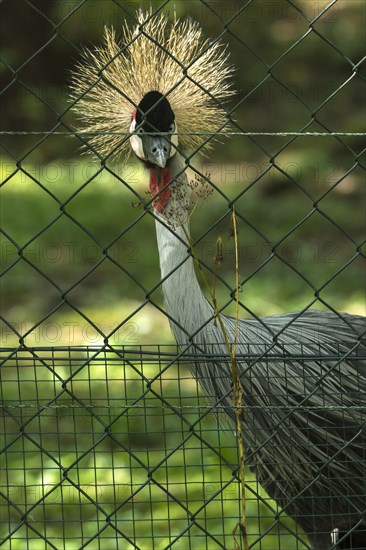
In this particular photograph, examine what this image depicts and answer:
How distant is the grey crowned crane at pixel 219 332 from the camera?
2.60 meters

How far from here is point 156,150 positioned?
105 inches

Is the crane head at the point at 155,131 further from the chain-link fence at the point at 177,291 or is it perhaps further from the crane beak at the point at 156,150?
the chain-link fence at the point at 177,291

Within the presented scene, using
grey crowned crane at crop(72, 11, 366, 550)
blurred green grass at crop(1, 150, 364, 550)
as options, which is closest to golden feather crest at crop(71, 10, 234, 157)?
grey crowned crane at crop(72, 11, 366, 550)

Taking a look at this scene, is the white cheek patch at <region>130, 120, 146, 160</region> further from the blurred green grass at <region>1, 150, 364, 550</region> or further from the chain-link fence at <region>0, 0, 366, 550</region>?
the blurred green grass at <region>1, 150, 364, 550</region>

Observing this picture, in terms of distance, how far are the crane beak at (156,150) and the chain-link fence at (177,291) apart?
6.7 inches

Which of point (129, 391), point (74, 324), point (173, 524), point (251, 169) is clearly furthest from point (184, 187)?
point (251, 169)

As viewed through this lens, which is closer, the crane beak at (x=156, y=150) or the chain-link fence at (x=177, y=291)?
the chain-link fence at (x=177, y=291)

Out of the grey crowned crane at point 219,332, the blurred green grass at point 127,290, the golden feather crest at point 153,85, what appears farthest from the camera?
the blurred green grass at point 127,290

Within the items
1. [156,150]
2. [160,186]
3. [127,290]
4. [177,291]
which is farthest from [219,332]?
[127,290]

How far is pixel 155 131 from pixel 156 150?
8cm

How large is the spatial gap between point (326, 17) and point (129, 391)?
6.32 metres

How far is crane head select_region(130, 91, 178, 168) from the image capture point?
8.74 feet

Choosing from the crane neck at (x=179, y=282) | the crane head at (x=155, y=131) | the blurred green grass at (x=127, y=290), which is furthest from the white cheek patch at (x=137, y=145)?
the blurred green grass at (x=127, y=290)

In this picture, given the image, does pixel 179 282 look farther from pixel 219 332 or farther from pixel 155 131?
pixel 155 131
